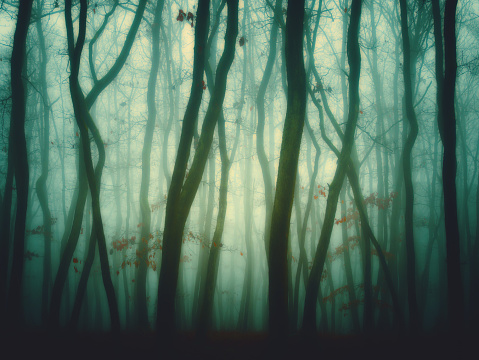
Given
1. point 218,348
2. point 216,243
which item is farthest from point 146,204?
point 218,348

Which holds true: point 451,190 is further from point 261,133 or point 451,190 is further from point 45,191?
point 45,191

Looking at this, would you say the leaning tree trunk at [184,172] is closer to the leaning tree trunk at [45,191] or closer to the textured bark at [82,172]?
the textured bark at [82,172]

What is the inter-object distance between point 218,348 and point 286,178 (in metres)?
3.81

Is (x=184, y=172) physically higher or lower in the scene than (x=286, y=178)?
higher

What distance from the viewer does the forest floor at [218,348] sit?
14.4ft

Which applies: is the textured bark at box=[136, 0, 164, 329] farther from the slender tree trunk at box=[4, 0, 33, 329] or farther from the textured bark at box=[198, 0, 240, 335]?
the slender tree trunk at box=[4, 0, 33, 329]

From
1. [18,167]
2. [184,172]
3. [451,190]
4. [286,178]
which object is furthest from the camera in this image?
[18,167]

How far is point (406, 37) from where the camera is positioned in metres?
5.82

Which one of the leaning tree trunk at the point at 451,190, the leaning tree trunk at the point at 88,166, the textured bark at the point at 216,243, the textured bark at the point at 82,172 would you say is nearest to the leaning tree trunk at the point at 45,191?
the textured bark at the point at 82,172

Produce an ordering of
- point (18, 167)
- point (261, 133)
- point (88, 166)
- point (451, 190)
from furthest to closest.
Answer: point (261, 133) → point (18, 167) → point (88, 166) → point (451, 190)

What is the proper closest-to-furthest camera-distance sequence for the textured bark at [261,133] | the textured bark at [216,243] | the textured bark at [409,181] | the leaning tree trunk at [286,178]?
the leaning tree trunk at [286,178] → the textured bark at [216,243] → the textured bark at [409,181] → the textured bark at [261,133]

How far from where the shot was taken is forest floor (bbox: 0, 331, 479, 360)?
173 inches

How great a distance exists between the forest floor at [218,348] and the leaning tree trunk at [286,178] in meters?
1.14

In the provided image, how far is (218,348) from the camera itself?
504 cm
